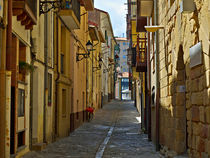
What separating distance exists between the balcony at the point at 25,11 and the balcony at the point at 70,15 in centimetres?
610

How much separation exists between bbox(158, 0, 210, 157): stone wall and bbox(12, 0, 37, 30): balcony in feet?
11.0

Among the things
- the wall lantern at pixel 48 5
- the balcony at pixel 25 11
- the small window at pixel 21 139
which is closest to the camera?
the balcony at pixel 25 11

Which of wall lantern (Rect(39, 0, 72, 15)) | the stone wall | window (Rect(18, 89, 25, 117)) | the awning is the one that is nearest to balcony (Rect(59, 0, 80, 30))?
wall lantern (Rect(39, 0, 72, 15))

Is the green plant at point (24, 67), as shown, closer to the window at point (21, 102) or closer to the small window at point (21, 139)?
the window at point (21, 102)

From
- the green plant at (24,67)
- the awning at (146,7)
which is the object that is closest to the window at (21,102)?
the green plant at (24,67)

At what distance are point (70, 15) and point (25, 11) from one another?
7.64 metres

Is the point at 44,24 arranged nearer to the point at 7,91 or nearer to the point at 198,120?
the point at 7,91

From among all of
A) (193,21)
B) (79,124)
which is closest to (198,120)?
(193,21)

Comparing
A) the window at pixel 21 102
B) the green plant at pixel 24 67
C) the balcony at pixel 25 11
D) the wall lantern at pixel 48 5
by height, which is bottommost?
the window at pixel 21 102

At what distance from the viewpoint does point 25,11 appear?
9266 millimetres

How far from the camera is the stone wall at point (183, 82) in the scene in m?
6.08

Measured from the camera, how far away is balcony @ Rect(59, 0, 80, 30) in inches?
659

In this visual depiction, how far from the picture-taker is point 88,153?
12289mm

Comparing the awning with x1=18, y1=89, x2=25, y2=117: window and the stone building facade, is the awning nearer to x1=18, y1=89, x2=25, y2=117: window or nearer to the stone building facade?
the stone building facade
